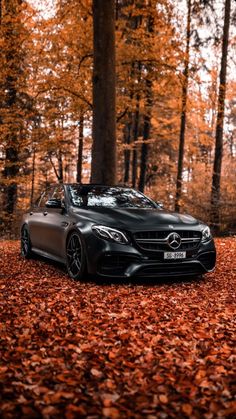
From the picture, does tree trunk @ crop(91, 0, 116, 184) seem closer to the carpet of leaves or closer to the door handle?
the door handle

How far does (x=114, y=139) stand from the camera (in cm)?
1078

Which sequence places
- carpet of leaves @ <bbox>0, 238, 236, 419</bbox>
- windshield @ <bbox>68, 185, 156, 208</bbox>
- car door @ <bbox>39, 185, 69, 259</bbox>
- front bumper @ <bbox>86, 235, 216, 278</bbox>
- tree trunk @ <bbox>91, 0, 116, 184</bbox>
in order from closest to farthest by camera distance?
carpet of leaves @ <bbox>0, 238, 236, 419</bbox> → front bumper @ <bbox>86, 235, 216, 278</bbox> → car door @ <bbox>39, 185, 69, 259</bbox> → windshield @ <bbox>68, 185, 156, 208</bbox> → tree trunk @ <bbox>91, 0, 116, 184</bbox>

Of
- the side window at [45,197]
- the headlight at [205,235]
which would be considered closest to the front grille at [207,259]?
the headlight at [205,235]

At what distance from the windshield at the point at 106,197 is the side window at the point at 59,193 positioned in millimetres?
173

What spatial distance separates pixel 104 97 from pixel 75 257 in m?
5.19

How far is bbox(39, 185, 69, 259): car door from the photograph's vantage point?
24.0 ft

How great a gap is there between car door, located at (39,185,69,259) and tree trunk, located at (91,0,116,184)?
239 cm

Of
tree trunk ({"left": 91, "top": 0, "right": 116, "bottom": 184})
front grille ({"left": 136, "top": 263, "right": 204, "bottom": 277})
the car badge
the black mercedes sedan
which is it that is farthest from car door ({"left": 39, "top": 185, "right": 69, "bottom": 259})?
tree trunk ({"left": 91, "top": 0, "right": 116, "bottom": 184})

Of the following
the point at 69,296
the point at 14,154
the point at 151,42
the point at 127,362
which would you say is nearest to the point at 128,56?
the point at 151,42

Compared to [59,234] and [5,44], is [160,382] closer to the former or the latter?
[59,234]

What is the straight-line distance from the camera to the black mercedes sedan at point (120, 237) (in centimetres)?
627

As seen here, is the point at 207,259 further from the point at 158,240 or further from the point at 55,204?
the point at 55,204

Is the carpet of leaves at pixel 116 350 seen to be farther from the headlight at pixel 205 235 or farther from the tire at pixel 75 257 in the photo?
the headlight at pixel 205 235

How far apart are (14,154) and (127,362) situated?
50.2 ft
